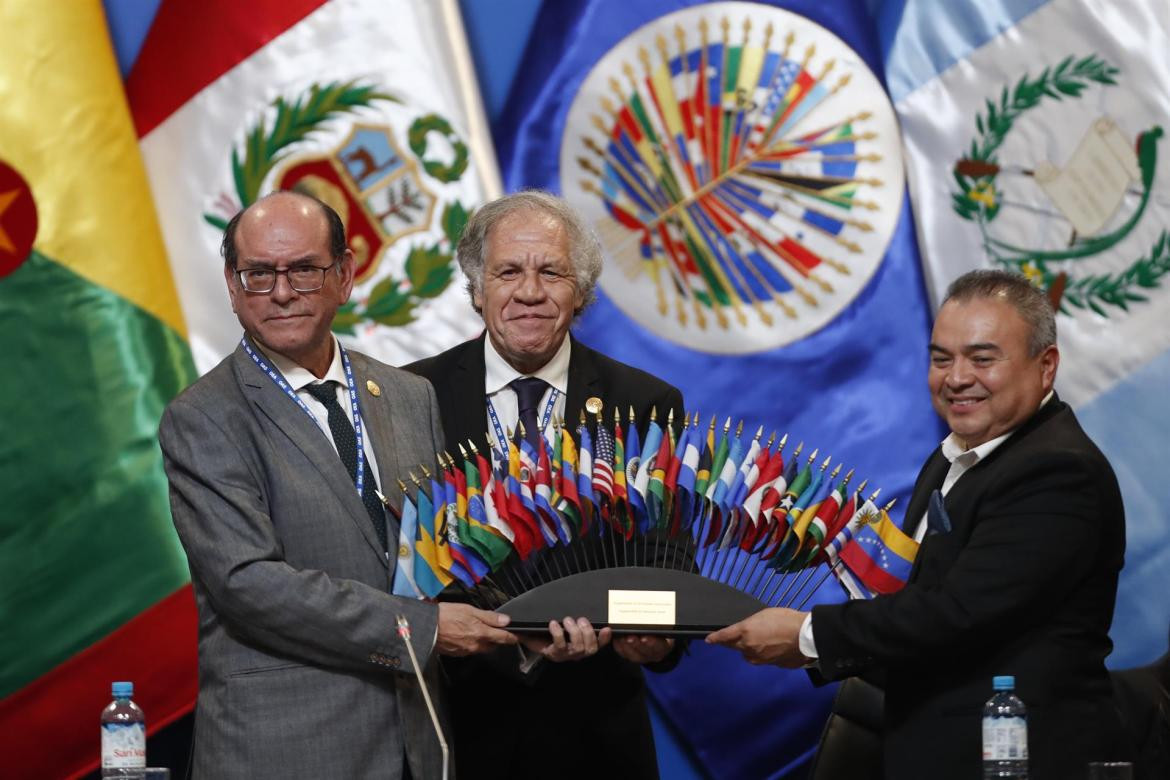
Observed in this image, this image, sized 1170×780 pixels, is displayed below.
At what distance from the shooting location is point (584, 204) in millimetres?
5379

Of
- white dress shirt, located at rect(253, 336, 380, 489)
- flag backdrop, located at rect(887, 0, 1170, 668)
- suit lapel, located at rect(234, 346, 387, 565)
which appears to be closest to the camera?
suit lapel, located at rect(234, 346, 387, 565)

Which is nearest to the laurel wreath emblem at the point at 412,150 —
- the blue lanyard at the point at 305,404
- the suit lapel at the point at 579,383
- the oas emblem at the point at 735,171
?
the oas emblem at the point at 735,171

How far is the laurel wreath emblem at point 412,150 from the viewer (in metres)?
5.30

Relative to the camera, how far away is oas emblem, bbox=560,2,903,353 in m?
5.39

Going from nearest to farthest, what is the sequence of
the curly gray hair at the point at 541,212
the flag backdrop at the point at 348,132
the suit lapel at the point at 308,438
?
the suit lapel at the point at 308,438 < the curly gray hair at the point at 541,212 < the flag backdrop at the point at 348,132

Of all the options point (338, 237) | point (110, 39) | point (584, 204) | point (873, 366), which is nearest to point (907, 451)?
point (873, 366)

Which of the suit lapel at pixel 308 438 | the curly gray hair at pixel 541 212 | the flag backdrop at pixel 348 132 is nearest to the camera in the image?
the suit lapel at pixel 308 438

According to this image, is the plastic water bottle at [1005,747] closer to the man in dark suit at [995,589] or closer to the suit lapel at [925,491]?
the man in dark suit at [995,589]

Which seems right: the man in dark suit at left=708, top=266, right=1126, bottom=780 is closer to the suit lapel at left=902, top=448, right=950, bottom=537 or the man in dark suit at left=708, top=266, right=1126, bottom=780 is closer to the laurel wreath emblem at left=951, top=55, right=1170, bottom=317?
the suit lapel at left=902, top=448, right=950, bottom=537

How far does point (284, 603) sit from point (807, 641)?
105 cm

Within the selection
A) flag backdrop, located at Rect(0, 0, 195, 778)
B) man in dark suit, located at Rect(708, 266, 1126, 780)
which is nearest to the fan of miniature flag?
man in dark suit, located at Rect(708, 266, 1126, 780)

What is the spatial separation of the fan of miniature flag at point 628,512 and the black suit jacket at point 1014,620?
0.57ft

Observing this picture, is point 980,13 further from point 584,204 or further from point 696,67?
point 584,204

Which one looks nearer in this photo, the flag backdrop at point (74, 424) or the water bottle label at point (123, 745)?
the water bottle label at point (123, 745)
